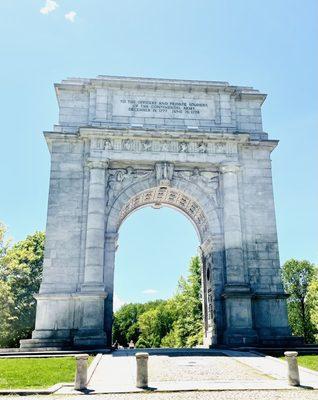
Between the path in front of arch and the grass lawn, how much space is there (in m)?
0.98

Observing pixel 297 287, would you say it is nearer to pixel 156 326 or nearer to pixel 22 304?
pixel 22 304

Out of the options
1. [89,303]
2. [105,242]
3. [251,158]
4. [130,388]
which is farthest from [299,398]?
[251,158]

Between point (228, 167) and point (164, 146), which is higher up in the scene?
point (164, 146)

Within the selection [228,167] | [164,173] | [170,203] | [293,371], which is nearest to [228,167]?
[228,167]

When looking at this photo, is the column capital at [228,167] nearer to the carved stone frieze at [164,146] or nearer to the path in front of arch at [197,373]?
the carved stone frieze at [164,146]

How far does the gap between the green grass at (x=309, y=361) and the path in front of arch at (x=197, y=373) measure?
0.73 m

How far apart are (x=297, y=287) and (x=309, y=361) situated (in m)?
40.2

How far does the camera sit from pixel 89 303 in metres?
21.9

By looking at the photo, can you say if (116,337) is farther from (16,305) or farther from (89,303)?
(89,303)

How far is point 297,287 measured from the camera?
5416cm

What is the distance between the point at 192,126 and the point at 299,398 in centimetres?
1887

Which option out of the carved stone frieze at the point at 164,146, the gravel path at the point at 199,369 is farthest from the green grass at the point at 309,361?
the carved stone frieze at the point at 164,146

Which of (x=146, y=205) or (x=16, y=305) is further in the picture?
(x=16, y=305)

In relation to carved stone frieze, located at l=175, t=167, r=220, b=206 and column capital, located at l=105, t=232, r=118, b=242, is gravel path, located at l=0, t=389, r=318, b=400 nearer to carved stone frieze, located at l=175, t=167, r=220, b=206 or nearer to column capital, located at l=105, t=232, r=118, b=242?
column capital, located at l=105, t=232, r=118, b=242
